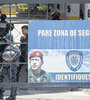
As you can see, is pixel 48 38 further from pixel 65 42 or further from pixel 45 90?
pixel 45 90

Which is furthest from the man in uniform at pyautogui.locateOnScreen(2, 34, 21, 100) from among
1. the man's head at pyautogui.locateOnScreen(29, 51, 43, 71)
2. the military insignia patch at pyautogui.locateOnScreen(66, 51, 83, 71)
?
the military insignia patch at pyautogui.locateOnScreen(66, 51, 83, 71)

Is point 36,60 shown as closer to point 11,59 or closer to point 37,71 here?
Result: point 37,71

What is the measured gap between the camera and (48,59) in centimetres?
→ 985

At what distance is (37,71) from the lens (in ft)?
32.6

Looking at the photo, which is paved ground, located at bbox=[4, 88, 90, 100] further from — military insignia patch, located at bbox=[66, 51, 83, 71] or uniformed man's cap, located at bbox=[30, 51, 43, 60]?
uniformed man's cap, located at bbox=[30, 51, 43, 60]

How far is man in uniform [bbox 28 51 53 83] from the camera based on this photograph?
9.88 metres

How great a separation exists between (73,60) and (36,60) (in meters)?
0.94

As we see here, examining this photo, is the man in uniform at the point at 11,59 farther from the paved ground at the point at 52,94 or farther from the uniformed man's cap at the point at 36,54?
the paved ground at the point at 52,94

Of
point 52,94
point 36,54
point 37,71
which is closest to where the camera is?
point 36,54

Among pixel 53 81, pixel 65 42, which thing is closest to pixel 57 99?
pixel 53 81

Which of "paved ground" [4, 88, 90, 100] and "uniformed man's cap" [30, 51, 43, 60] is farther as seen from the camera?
"paved ground" [4, 88, 90, 100]

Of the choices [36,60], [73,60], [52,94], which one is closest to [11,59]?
[36,60]

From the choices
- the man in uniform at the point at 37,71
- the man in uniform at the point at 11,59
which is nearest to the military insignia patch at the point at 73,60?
the man in uniform at the point at 37,71

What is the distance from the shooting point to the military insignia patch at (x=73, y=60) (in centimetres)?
991
